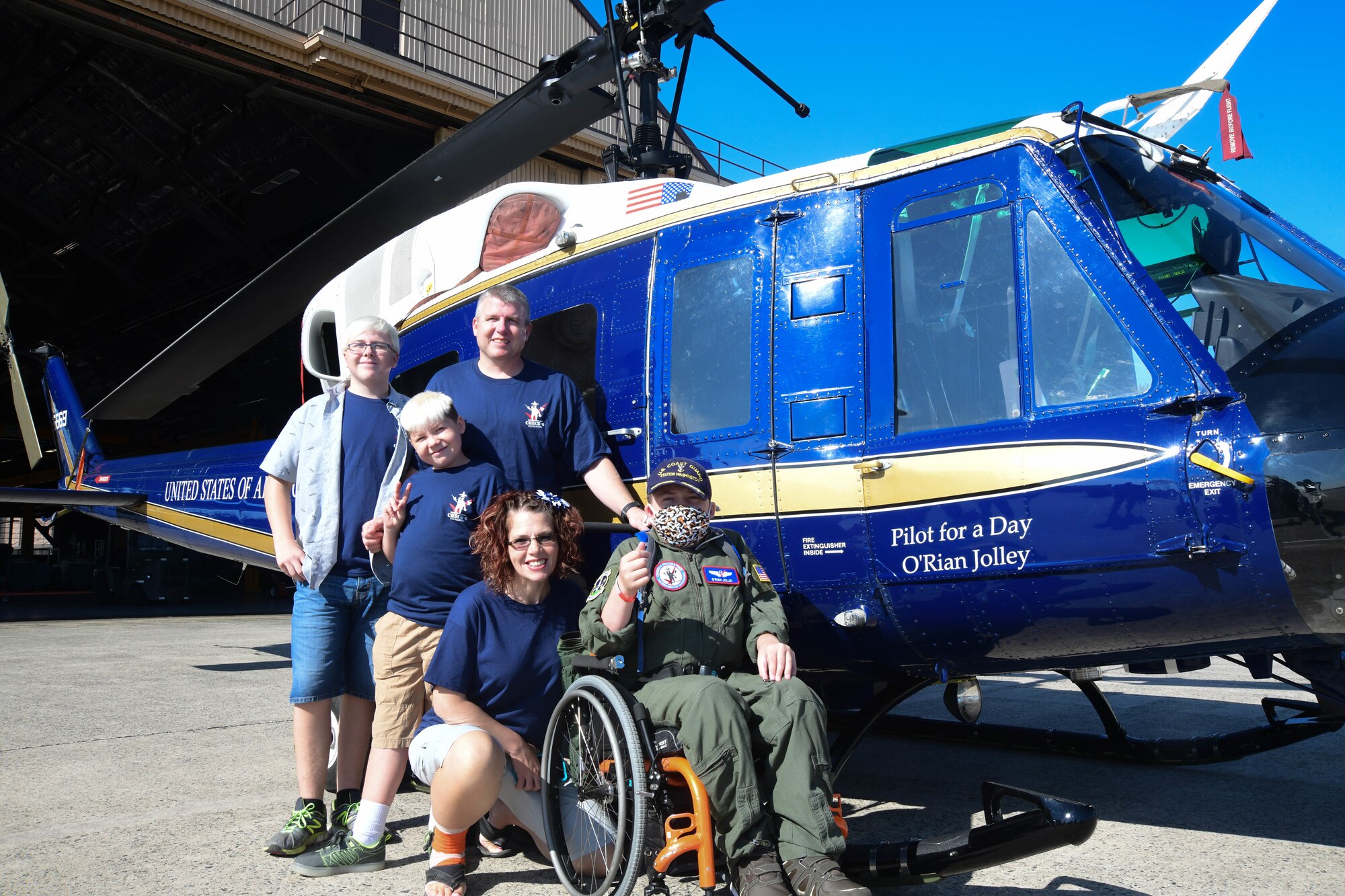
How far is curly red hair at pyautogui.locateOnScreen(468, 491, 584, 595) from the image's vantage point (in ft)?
10.4

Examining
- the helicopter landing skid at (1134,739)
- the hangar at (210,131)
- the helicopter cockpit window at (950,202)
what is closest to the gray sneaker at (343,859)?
the helicopter landing skid at (1134,739)

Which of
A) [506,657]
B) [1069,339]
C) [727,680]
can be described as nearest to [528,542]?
[506,657]

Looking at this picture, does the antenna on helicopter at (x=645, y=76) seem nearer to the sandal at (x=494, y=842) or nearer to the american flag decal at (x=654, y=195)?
the american flag decal at (x=654, y=195)

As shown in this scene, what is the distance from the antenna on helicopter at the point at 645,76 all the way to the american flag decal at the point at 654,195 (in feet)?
2.20

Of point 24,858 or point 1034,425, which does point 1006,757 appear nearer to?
point 1034,425

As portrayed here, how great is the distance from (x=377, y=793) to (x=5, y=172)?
18913mm

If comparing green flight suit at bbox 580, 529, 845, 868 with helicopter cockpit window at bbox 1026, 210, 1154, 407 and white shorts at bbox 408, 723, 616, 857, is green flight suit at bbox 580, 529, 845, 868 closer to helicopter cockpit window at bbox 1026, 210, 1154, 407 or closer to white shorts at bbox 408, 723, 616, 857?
white shorts at bbox 408, 723, 616, 857

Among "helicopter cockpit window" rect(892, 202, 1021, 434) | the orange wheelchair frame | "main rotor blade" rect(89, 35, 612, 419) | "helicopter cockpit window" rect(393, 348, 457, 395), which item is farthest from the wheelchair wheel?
"main rotor blade" rect(89, 35, 612, 419)

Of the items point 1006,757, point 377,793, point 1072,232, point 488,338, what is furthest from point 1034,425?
point 1006,757

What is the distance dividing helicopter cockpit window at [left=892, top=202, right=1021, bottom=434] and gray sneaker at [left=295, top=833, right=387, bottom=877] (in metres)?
2.36

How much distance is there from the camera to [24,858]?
11.1 ft

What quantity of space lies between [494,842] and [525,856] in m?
0.13

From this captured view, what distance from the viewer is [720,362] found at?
380cm

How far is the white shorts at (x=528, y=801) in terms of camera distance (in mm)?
2990
